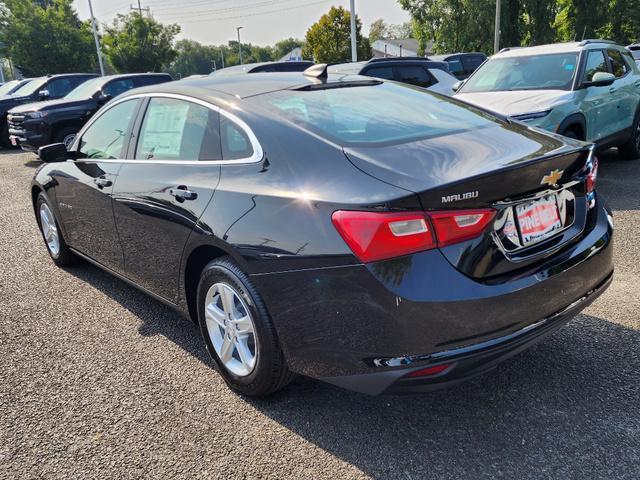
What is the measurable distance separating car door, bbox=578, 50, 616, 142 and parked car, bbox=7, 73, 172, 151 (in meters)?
9.08

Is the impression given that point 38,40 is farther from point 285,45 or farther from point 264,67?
point 285,45

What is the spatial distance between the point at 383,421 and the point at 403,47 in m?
83.0

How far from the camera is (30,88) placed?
50.1 ft

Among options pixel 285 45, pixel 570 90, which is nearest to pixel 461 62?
pixel 570 90

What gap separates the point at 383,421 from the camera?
8.38 ft

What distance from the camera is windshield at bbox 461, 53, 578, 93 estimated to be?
6.90 metres

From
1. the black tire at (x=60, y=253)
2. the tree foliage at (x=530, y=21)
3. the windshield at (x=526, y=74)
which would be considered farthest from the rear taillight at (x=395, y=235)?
the tree foliage at (x=530, y=21)

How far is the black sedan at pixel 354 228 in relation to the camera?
2055mm

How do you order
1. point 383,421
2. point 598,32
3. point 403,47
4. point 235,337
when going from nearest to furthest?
point 383,421 < point 235,337 < point 598,32 < point 403,47

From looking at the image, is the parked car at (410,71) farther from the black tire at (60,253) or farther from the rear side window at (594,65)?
the black tire at (60,253)

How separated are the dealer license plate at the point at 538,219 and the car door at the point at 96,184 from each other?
2.50 metres

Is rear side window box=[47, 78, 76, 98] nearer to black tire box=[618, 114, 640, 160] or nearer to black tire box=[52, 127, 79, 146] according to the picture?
black tire box=[52, 127, 79, 146]

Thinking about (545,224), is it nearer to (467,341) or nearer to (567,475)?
(467,341)

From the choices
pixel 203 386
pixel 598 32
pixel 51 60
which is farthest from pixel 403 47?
pixel 203 386
